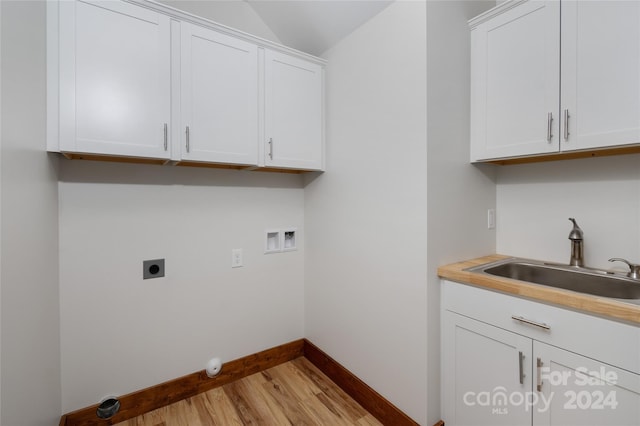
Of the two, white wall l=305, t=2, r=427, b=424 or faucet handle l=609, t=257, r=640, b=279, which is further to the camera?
white wall l=305, t=2, r=427, b=424

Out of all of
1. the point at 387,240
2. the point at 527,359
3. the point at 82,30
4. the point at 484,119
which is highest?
the point at 82,30

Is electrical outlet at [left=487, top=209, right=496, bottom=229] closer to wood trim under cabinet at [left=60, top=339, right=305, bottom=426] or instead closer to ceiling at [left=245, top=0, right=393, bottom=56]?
ceiling at [left=245, top=0, right=393, bottom=56]

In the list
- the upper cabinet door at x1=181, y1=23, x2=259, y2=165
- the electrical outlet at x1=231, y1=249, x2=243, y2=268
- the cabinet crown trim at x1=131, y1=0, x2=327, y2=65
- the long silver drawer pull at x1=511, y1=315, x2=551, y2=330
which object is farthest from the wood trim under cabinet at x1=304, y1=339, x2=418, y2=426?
the cabinet crown trim at x1=131, y1=0, x2=327, y2=65

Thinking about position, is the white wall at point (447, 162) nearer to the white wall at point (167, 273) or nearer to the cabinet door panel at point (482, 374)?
the cabinet door panel at point (482, 374)

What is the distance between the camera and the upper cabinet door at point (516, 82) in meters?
1.39

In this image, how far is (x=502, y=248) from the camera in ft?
6.08

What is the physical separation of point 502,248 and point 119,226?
2370mm

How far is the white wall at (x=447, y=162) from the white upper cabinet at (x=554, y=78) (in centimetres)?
11

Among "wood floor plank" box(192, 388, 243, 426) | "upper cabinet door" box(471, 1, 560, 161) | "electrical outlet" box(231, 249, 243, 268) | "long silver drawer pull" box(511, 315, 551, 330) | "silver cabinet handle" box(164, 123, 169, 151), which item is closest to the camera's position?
"long silver drawer pull" box(511, 315, 551, 330)

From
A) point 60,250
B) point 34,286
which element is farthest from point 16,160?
point 60,250

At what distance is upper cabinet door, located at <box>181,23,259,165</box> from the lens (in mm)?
1588

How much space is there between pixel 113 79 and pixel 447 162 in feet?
5.76

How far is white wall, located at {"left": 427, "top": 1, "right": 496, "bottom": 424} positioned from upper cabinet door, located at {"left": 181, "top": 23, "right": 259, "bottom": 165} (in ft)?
3.47

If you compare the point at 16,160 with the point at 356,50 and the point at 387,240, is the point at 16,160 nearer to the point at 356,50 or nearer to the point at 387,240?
the point at 387,240
